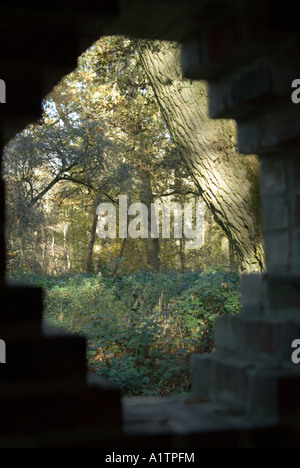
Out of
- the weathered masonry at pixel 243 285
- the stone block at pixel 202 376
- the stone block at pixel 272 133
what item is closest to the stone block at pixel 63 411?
the weathered masonry at pixel 243 285

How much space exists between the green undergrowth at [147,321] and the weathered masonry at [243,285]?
4556mm

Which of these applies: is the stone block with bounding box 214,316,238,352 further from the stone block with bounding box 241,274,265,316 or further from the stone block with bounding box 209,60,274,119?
the stone block with bounding box 209,60,274,119

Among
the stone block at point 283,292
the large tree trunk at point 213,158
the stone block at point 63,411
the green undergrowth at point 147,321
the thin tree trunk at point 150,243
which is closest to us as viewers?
the stone block at point 63,411

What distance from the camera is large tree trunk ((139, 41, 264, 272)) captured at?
4996 millimetres

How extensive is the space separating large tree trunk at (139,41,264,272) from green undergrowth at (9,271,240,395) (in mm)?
2110

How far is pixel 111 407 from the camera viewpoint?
1438 millimetres

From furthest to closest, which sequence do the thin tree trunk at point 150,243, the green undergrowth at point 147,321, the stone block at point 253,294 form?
the thin tree trunk at point 150,243
the green undergrowth at point 147,321
the stone block at point 253,294

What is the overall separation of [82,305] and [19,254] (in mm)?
4515

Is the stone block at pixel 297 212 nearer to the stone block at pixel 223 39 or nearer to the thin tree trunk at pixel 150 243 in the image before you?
the stone block at pixel 223 39

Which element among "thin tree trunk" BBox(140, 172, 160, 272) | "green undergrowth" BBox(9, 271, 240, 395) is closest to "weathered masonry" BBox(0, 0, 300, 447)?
"green undergrowth" BBox(9, 271, 240, 395)

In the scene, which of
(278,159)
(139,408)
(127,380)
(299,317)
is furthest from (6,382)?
(127,380)

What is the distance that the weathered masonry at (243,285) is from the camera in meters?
1.40
